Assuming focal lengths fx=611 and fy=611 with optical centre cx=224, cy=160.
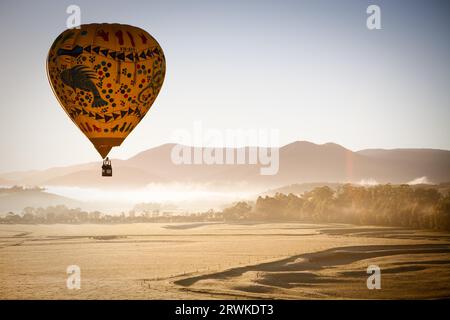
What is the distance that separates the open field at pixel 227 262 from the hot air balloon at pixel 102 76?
1602 centimetres

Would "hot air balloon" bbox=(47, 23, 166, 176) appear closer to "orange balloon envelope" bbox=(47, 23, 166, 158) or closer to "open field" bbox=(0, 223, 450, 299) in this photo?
"orange balloon envelope" bbox=(47, 23, 166, 158)

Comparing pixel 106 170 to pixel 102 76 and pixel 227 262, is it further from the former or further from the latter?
pixel 227 262

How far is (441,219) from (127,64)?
191ft

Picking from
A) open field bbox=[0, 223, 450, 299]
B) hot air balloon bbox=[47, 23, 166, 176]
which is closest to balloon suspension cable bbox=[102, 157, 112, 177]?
hot air balloon bbox=[47, 23, 166, 176]

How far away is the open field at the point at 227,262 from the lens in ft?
135

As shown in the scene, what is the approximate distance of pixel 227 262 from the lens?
53.9 meters

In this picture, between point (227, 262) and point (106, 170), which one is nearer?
point (106, 170)

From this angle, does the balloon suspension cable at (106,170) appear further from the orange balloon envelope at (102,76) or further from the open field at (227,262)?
the open field at (227,262)

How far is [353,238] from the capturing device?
223 feet

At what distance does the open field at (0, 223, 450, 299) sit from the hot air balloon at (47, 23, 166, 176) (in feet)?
52.6

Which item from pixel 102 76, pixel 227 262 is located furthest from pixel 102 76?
pixel 227 262

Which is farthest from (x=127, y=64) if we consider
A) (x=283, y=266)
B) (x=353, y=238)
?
(x=353, y=238)

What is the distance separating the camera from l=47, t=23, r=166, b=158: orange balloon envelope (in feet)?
75.2

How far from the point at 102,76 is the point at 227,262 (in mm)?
33665
